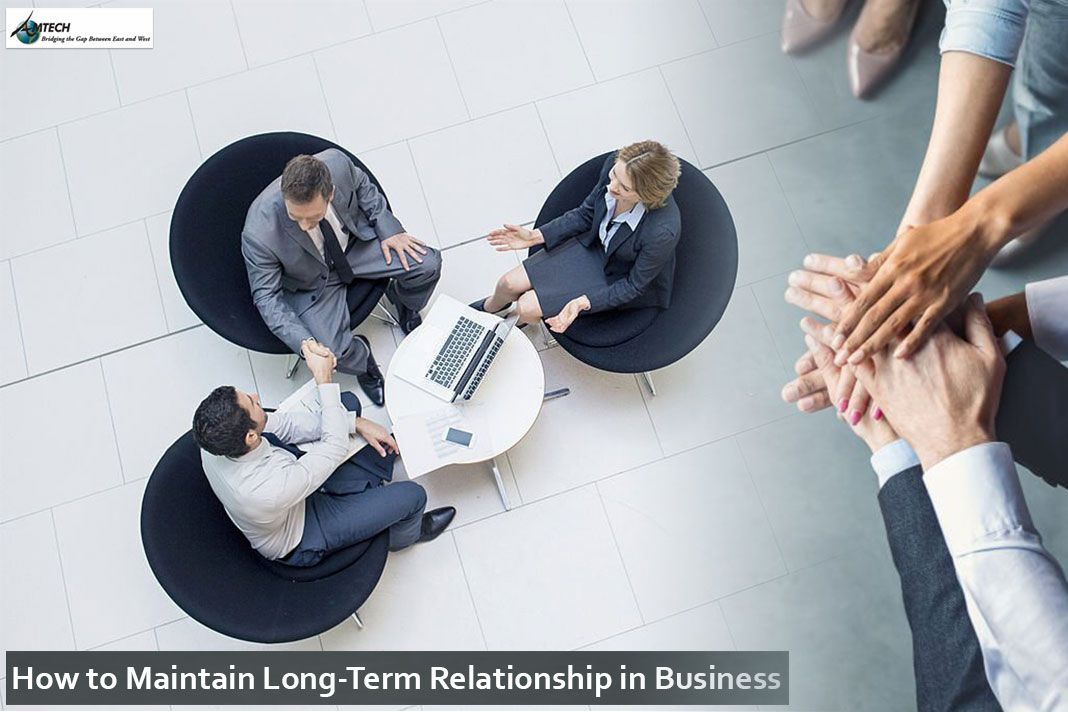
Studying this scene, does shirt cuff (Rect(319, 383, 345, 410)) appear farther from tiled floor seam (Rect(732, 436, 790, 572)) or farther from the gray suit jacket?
tiled floor seam (Rect(732, 436, 790, 572))

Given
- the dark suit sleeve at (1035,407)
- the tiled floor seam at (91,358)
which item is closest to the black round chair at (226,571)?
the tiled floor seam at (91,358)

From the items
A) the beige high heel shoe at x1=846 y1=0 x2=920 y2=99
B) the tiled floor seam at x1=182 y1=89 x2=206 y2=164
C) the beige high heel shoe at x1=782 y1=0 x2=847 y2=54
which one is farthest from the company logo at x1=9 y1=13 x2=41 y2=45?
the beige high heel shoe at x1=846 y1=0 x2=920 y2=99

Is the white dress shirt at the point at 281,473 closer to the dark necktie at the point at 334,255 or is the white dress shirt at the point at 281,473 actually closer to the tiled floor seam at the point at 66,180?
the dark necktie at the point at 334,255

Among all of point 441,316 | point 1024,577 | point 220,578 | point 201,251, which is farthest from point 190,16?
point 1024,577

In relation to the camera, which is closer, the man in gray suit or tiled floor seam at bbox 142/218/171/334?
the man in gray suit

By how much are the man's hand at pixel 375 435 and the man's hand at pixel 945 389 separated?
1.91 meters

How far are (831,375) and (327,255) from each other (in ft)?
6.35

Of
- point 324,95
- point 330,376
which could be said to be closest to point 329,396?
point 330,376

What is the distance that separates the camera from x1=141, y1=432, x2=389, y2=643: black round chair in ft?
8.72

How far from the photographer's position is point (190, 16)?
3957mm

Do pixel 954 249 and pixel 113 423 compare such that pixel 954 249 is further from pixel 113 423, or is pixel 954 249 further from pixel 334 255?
pixel 113 423

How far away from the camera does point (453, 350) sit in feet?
10.2

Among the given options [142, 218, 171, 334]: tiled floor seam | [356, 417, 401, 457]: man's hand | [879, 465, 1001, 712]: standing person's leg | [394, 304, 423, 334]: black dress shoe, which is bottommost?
[879, 465, 1001, 712]: standing person's leg

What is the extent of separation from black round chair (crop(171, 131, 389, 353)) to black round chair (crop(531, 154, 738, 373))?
3.62ft
